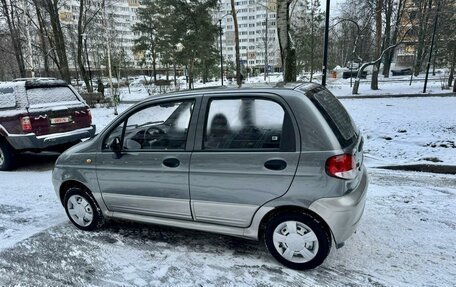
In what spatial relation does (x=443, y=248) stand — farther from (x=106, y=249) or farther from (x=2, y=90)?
(x=2, y=90)

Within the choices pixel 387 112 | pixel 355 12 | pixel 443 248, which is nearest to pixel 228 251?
pixel 443 248

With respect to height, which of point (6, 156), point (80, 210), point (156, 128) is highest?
point (156, 128)

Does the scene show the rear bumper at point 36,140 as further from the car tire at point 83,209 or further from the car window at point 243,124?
the car window at point 243,124

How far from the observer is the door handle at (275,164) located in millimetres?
2850

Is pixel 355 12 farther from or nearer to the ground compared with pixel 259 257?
farther from the ground

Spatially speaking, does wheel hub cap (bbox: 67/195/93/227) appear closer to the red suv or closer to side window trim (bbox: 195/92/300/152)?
side window trim (bbox: 195/92/300/152)

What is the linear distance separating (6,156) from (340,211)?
22.9 ft

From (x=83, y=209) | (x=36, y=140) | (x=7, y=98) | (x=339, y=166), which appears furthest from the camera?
(x=7, y=98)

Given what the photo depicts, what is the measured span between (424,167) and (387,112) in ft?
19.9

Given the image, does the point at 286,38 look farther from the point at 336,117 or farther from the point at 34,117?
the point at 336,117

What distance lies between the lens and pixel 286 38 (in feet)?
31.5

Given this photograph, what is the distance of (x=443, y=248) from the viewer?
3357 mm

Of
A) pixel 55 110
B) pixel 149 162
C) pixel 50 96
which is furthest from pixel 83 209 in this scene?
pixel 50 96

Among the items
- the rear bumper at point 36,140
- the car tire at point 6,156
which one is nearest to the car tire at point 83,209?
the rear bumper at point 36,140
